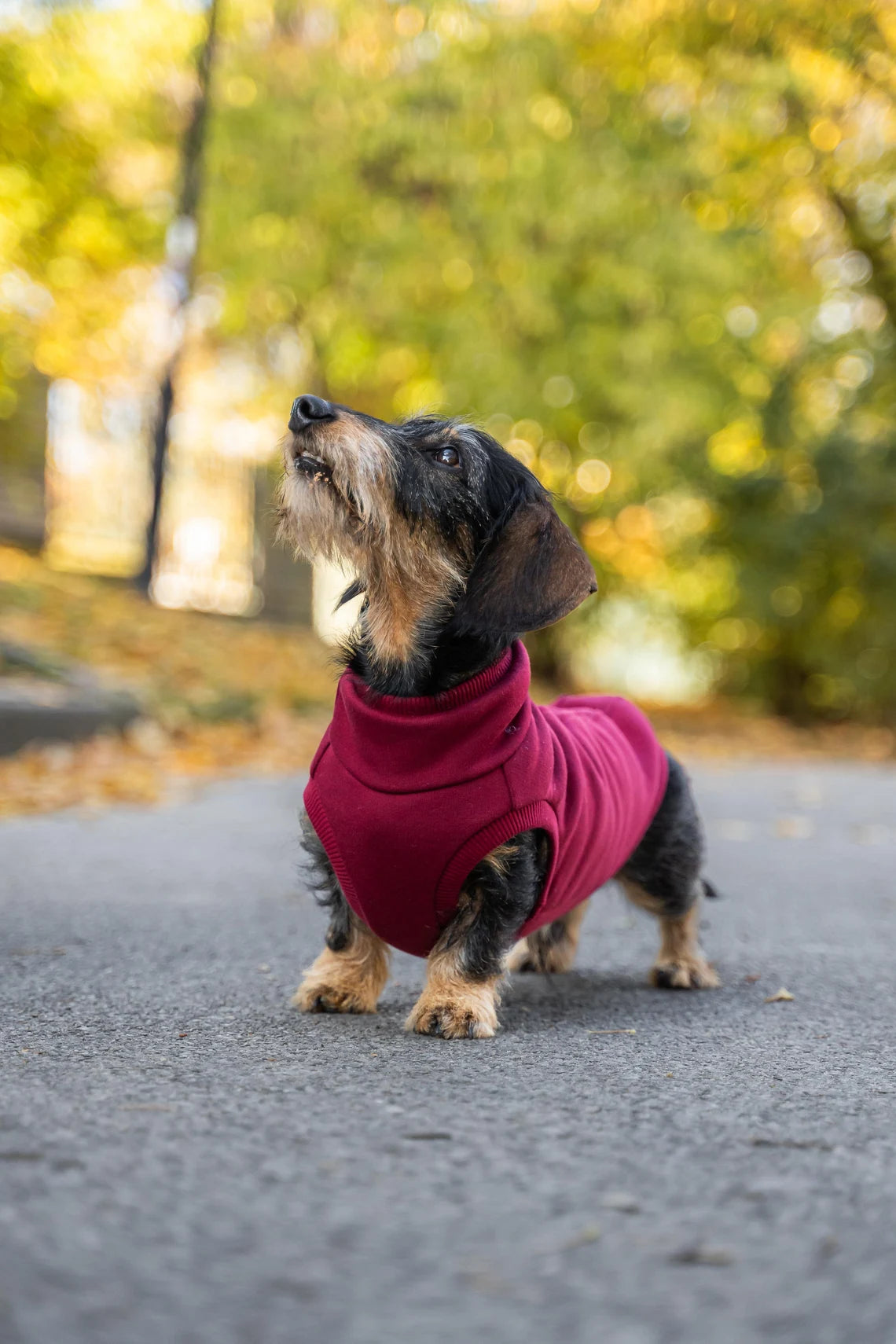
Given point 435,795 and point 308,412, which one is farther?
point 308,412

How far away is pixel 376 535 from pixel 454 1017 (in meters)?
1.15

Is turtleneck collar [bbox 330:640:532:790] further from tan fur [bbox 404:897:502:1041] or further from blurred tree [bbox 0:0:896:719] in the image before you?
blurred tree [bbox 0:0:896:719]

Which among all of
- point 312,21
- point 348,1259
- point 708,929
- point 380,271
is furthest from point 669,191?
point 348,1259

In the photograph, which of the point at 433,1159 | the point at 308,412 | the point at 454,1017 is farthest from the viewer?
the point at 308,412

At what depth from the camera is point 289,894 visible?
5520 mm

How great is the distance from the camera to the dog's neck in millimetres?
3156

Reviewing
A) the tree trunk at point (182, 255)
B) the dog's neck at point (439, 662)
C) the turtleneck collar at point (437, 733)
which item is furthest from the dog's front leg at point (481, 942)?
the tree trunk at point (182, 255)

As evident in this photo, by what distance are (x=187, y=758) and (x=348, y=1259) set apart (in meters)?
8.12

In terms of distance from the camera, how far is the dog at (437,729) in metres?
3.04

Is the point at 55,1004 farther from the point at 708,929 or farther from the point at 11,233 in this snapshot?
the point at 11,233

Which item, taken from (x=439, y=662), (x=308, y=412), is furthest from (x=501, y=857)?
(x=308, y=412)

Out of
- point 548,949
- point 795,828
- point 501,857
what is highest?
point 501,857

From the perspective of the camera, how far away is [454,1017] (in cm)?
300

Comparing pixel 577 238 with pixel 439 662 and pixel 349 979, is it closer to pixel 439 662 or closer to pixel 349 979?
pixel 439 662
